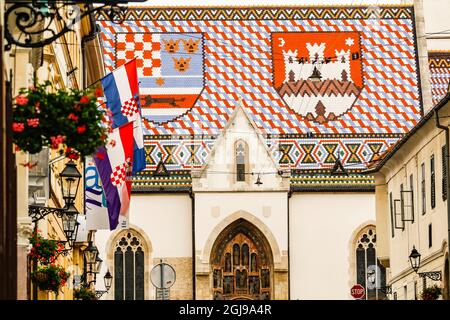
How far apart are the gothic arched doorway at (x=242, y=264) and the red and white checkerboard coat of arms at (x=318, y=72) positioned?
4411 millimetres

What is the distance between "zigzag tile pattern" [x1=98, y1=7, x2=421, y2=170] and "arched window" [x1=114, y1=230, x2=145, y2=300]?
2.57 m

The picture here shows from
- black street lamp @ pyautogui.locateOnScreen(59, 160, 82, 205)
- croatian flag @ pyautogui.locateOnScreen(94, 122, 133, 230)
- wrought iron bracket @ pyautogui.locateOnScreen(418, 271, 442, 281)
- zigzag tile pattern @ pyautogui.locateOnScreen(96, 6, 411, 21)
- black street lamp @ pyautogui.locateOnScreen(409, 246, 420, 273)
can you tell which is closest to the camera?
Answer: black street lamp @ pyautogui.locateOnScreen(59, 160, 82, 205)

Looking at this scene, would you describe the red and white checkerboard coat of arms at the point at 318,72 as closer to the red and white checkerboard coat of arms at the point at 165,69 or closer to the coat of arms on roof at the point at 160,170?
the red and white checkerboard coat of arms at the point at 165,69

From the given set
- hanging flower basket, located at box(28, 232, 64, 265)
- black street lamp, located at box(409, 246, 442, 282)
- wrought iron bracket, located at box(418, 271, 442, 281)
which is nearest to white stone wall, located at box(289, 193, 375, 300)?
black street lamp, located at box(409, 246, 442, 282)

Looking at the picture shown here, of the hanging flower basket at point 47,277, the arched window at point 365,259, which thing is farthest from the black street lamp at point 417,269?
the arched window at point 365,259

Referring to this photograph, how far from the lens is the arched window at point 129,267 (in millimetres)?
50062

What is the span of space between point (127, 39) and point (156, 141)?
12.9ft

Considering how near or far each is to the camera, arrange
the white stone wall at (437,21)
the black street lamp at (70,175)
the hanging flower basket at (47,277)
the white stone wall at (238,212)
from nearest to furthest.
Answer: the black street lamp at (70,175) < the hanging flower basket at (47,277) < the white stone wall at (238,212) < the white stone wall at (437,21)

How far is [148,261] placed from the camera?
5006 centimetres

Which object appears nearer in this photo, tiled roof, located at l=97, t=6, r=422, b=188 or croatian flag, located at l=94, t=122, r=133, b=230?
croatian flag, located at l=94, t=122, r=133, b=230

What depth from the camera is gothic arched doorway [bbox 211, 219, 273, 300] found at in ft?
163

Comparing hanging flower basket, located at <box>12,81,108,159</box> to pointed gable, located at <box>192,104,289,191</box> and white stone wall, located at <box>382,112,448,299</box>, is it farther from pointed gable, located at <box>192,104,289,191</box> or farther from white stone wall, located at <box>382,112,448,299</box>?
pointed gable, located at <box>192,104,289,191</box>

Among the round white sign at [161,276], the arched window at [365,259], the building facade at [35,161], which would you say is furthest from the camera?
the arched window at [365,259]

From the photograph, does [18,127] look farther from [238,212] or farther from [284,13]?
[284,13]
